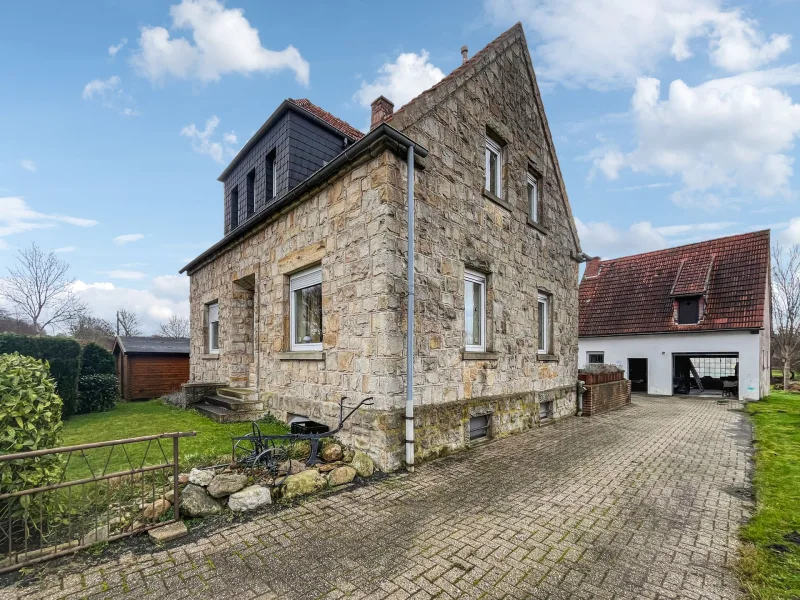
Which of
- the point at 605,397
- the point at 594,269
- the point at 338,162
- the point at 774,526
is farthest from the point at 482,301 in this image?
the point at 594,269

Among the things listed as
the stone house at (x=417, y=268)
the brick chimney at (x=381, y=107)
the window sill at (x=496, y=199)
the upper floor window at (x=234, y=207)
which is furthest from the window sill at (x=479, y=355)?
the upper floor window at (x=234, y=207)

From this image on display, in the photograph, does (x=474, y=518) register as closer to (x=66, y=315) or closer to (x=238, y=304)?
(x=238, y=304)

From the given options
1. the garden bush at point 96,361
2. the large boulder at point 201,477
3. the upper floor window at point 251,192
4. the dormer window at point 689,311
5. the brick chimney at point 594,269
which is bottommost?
the large boulder at point 201,477

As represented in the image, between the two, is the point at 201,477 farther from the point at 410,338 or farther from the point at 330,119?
the point at 330,119

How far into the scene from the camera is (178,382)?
15.5m

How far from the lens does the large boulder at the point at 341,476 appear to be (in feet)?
16.6

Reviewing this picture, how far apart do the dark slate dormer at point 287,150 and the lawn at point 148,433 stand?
16.9 ft

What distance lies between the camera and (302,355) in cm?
723

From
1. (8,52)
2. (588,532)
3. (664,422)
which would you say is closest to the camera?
(588,532)

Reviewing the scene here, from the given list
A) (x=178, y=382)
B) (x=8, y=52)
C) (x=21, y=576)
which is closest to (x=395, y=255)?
(x=21, y=576)

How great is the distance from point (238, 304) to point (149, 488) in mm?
6743

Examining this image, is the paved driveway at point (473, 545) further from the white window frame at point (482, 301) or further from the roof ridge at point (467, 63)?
the roof ridge at point (467, 63)

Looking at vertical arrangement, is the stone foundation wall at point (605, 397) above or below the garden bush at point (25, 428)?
below

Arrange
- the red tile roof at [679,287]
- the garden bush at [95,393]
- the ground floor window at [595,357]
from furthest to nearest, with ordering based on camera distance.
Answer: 1. the ground floor window at [595,357]
2. the red tile roof at [679,287]
3. the garden bush at [95,393]
